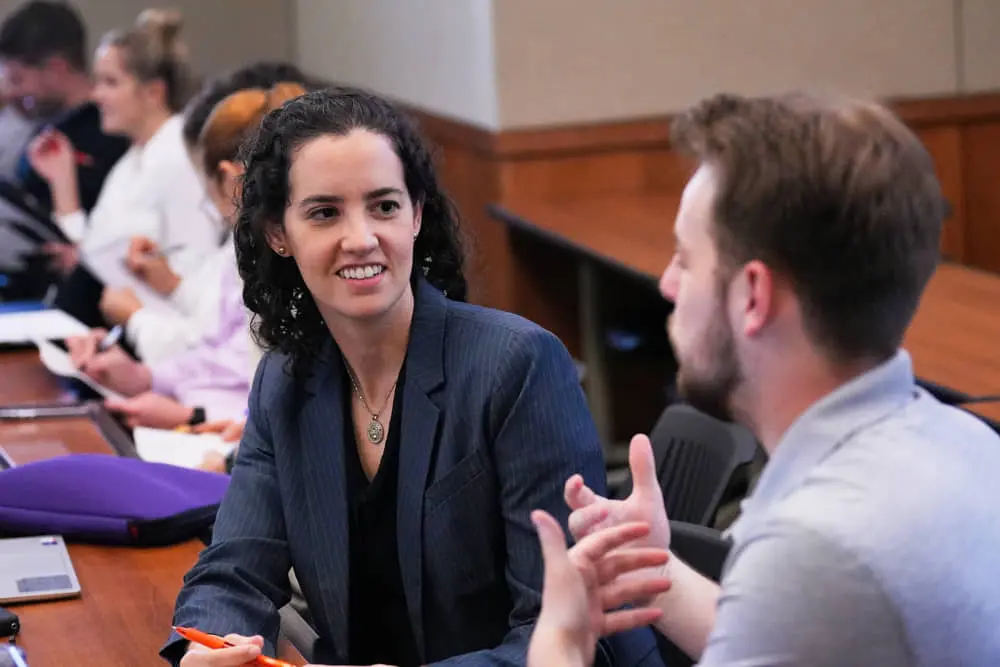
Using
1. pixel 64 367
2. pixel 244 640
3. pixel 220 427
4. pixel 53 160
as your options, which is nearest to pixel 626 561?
pixel 244 640

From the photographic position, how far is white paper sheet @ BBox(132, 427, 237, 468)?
288cm

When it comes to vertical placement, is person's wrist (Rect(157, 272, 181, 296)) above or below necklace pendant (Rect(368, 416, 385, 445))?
below

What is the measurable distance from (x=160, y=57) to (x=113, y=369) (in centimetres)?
190

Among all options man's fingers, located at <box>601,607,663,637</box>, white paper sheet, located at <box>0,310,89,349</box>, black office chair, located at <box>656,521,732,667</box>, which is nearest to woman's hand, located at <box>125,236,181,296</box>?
white paper sheet, located at <box>0,310,89,349</box>

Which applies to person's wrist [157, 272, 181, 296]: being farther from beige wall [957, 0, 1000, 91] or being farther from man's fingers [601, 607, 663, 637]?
beige wall [957, 0, 1000, 91]

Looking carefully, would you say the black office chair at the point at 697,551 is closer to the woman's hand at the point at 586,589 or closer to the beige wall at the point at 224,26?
the woman's hand at the point at 586,589

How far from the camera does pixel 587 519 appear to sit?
63.4 inches

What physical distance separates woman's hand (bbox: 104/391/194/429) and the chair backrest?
Answer: 1121 millimetres

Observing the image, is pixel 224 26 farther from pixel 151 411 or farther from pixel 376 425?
pixel 376 425

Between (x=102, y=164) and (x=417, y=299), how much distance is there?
3.81 metres

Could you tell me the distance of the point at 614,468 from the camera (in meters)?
5.30

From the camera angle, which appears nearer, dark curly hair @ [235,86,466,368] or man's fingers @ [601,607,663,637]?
man's fingers @ [601,607,663,637]

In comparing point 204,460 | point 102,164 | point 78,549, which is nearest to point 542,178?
point 102,164

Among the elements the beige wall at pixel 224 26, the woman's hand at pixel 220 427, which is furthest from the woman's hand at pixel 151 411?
the beige wall at pixel 224 26
